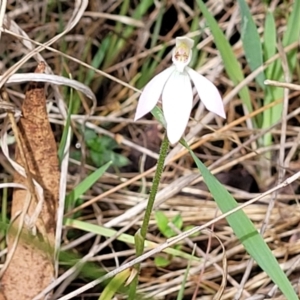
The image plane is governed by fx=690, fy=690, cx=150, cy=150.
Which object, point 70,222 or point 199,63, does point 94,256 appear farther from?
point 199,63

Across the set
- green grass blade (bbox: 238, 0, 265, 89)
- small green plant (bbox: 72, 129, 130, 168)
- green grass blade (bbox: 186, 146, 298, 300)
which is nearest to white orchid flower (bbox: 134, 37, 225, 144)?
green grass blade (bbox: 186, 146, 298, 300)

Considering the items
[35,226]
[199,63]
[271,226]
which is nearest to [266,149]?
[271,226]

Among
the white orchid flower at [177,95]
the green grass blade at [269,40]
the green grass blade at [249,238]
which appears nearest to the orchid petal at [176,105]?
the white orchid flower at [177,95]

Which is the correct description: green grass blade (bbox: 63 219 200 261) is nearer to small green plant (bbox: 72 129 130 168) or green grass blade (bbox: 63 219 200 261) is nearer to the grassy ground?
the grassy ground

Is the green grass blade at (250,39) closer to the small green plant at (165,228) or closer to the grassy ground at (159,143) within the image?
the grassy ground at (159,143)

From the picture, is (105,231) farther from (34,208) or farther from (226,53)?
(226,53)

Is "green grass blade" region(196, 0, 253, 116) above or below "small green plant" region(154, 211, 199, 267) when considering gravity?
above
